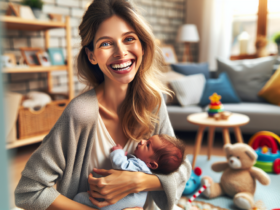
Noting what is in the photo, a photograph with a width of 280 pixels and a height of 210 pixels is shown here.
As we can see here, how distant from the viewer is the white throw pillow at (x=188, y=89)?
9.48ft

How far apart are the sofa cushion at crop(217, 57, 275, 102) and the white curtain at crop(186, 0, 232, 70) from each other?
1.60 m

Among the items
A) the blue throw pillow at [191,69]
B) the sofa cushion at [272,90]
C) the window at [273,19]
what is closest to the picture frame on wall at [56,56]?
the blue throw pillow at [191,69]

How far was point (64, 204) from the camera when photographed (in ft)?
2.52

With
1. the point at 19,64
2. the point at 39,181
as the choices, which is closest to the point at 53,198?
the point at 39,181

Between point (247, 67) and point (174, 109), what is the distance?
3.59ft

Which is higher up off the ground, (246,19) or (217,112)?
(246,19)

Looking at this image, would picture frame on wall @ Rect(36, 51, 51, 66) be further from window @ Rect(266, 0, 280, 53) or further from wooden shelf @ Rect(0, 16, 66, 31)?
window @ Rect(266, 0, 280, 53)

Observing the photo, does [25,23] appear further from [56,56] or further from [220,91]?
[220,91]

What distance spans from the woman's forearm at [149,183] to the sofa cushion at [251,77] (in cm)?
256

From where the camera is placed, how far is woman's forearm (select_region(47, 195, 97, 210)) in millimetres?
761

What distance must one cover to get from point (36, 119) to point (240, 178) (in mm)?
1861

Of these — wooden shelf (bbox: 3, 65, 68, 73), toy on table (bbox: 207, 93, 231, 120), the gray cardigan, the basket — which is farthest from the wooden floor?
the gray cardigan

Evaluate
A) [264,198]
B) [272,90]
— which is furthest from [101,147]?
[272,90]

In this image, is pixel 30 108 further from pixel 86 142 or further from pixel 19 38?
pixel 86 142
